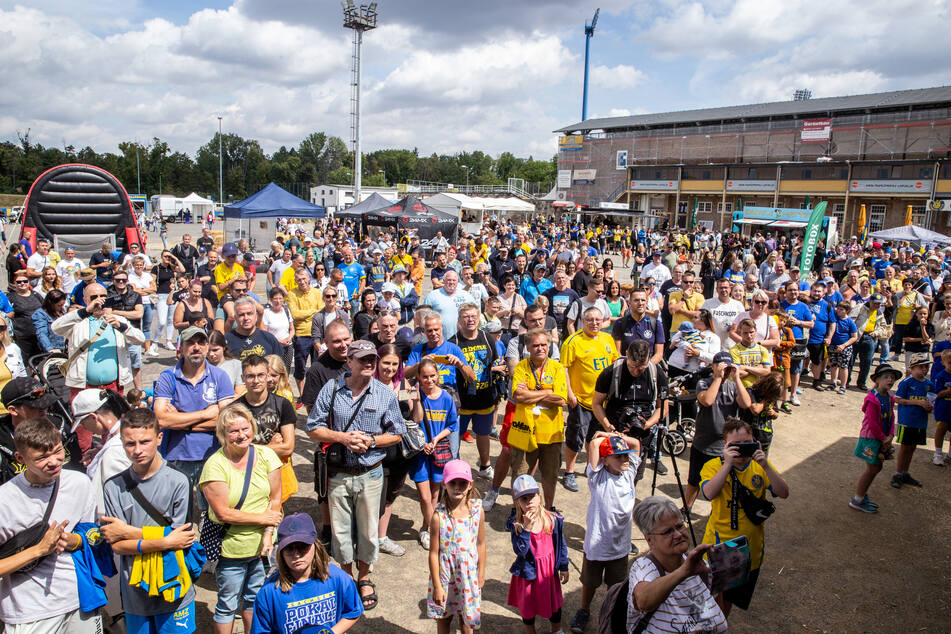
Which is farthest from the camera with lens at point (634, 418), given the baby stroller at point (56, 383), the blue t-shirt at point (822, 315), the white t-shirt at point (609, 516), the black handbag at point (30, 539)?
the blue t-shirt at point (822, 315)

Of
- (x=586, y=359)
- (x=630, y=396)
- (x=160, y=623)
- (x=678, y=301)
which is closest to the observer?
(x=160, y=623)

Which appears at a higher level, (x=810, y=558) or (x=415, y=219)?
(x=415, y=219)

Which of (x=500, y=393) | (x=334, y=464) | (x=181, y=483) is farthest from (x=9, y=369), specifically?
(x=500, y=393)

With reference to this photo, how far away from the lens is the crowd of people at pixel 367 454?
2584 mm

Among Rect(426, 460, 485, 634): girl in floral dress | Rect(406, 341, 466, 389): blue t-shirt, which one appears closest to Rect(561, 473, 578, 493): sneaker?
Rect(406, 341, 466, 389): blue t-shirt

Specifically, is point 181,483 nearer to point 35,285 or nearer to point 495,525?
point 495,525

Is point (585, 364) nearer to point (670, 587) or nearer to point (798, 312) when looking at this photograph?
point (670, 587)

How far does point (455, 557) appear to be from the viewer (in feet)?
10.1

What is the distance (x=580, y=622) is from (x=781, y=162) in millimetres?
49826

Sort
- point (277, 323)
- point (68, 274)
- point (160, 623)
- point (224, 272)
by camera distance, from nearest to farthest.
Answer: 1. point (160, 623)
2. point (277, 323)
3. point (224, 272)
4. point (68, 274)

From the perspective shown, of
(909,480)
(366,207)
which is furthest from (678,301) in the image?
(366,207)

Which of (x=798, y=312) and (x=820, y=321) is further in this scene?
(x=820, y=321)

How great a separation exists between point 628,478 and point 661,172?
Result: 5529 centimetres

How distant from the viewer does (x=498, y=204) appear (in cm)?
3816
